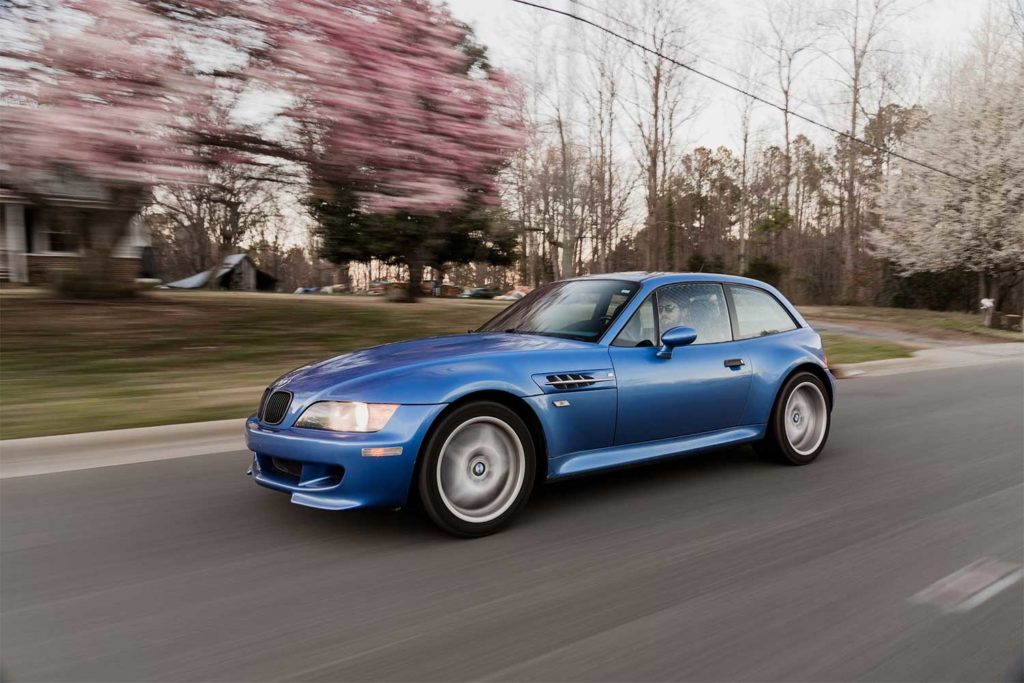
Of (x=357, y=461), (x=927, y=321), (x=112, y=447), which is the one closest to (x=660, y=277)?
(x=357, y=461)

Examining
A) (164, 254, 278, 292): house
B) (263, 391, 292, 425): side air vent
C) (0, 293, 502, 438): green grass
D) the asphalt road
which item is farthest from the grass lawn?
(164, 254, 278, 292): house

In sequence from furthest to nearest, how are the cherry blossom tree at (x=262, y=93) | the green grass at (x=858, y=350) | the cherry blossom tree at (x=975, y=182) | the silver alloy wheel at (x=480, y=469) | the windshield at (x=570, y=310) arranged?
the cherry blossom tree at (x=975, y=182)
the green grass at (x=858, y=350)
the cherry blossom tree at (x=262, y=93)
the windshield at (x=570, y=310)
the silver alloy wheel at (x=480, y=469)

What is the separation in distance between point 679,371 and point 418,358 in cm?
172

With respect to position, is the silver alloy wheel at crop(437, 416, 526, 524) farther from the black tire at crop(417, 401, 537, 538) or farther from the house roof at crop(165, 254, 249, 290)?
the house roof at crop(165, 254, 249, 290)

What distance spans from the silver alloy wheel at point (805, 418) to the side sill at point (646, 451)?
14.8 inches

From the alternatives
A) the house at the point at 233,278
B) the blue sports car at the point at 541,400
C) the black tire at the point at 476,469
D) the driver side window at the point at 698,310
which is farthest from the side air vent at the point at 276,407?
the house at the point at 233,278

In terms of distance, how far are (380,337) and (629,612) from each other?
10516 mm

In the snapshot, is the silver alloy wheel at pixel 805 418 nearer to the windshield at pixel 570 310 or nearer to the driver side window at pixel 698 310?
the driver side window at pixel 698 310

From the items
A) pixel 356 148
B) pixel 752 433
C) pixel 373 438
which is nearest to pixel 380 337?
pixel 356 148

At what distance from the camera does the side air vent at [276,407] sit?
421cm

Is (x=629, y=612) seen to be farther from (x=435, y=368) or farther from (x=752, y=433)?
(x=752, y=433)

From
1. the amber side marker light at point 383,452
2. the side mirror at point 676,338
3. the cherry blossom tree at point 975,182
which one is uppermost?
the cherry blossom tree at point 975,182

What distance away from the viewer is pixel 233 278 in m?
47.2

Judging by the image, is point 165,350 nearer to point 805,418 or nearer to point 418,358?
point 418,358
